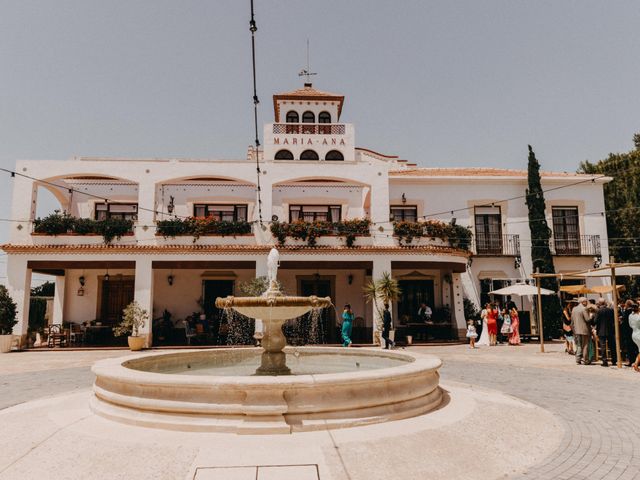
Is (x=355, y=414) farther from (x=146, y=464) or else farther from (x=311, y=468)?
(x=146, y=464)

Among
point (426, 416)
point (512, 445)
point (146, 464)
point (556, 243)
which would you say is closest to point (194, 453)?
point (146, 464)

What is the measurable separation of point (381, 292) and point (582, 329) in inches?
291

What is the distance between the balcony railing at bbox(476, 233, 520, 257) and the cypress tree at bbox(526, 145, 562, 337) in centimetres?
86

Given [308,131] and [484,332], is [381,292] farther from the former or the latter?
[308,131]

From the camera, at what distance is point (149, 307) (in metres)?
18.2

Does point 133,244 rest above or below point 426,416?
above

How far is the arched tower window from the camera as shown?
105 feet

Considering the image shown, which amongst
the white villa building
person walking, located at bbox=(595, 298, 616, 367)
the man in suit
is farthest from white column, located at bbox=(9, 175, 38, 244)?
person walking, located at bbox=(595, 298, 616, 367)

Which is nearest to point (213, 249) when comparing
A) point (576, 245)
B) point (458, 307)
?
point (458, 307)

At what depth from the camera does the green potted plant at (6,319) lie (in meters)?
16.9

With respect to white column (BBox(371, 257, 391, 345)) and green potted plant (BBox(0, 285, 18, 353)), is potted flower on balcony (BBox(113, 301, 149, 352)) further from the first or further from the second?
white column (BBox(371, 257, 391, 345))

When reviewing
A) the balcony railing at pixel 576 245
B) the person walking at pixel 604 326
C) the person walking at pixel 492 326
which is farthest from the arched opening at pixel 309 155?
the person walking at pixel 604 326

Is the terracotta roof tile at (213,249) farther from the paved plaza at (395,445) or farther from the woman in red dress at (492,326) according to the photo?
the paved plaza at (395,445)

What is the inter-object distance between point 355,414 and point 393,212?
18453 mm
